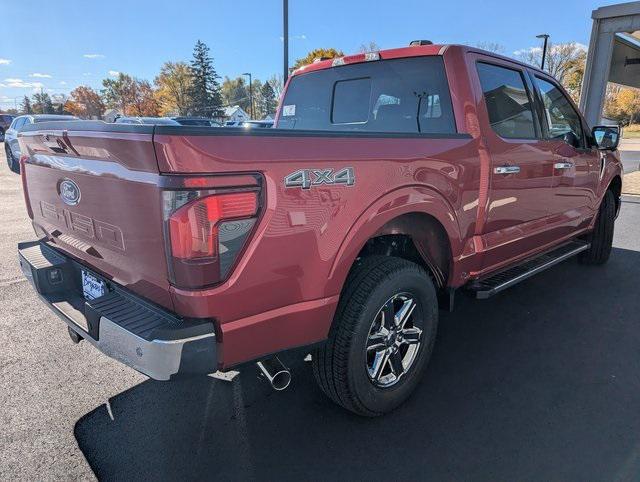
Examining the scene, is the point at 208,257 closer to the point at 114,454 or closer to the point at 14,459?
the point at 114,454

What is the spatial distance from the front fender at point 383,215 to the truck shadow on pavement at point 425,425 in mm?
448

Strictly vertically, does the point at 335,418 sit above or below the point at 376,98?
below

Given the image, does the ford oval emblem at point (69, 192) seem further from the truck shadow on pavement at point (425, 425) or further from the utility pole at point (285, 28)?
the utility pole at point (285, 28)

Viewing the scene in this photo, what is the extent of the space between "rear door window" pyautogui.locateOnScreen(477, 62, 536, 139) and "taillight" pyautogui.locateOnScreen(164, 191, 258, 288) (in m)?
2.05

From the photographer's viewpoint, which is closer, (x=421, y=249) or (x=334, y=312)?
(x=334, y=312)

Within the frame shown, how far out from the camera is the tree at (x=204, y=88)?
70.1 meters

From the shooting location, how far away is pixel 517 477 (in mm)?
2131

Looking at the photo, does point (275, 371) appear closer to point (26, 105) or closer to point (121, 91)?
point (121, 91)

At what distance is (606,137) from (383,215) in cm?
345

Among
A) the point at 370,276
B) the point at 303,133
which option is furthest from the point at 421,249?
the point at 303,133

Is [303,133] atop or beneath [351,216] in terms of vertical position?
atop

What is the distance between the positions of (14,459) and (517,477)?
7.93 ft

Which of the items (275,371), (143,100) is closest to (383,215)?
(275,371)

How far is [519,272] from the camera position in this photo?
3541 millimetres
